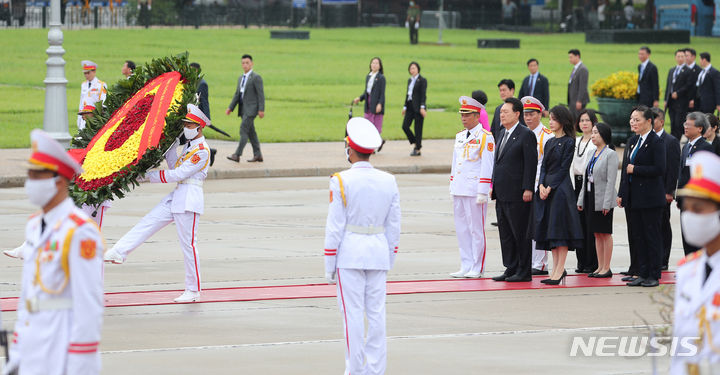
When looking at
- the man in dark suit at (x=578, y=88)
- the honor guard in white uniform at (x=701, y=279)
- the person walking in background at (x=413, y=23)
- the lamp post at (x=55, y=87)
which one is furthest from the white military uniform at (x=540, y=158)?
the person walking in background at (x=413, y=23)

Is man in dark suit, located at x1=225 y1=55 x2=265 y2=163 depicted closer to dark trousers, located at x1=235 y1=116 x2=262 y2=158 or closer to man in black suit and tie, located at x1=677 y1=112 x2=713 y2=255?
dark trousers, located at x1=235 y1=116 x2=262 y2=158

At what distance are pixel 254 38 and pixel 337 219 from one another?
57927 millimetres

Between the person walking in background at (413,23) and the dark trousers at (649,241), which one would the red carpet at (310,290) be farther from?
the person walking in background at (413,23)

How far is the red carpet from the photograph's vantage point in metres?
11.3

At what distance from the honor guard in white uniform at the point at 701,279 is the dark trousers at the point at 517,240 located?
274 inches

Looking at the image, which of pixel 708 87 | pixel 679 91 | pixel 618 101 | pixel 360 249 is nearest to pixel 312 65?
pixel 618 101

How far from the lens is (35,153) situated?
5.84 metres

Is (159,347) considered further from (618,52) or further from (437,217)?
(618,52)

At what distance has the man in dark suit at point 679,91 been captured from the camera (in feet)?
82.1

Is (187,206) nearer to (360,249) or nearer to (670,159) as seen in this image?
(360,249)

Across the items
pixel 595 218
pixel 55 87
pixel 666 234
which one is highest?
pixel 55 87

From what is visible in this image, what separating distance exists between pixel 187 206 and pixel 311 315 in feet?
5.15

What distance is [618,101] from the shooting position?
26.0 meters

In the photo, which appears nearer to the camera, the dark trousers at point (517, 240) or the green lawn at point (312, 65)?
the dark trousers at point (517, 240)
